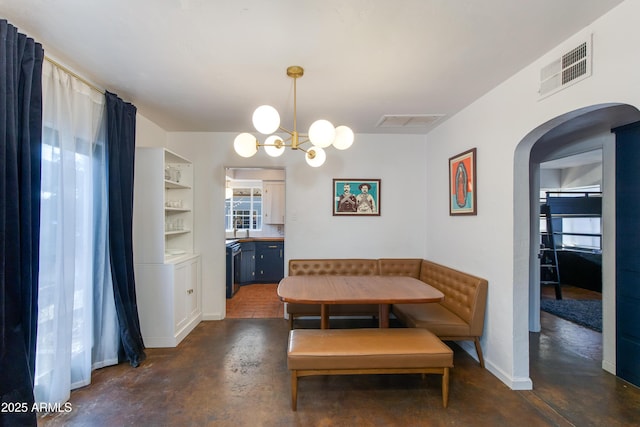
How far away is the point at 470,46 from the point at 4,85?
2807 mm

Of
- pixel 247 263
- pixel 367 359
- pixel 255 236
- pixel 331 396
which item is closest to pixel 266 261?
pixel 247 263

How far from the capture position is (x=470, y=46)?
1.88 meters

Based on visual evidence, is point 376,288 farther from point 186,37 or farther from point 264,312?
point 186,37

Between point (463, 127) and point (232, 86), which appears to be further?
point (463, 127)

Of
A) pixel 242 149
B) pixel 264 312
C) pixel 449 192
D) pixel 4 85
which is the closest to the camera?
pixel 4 85

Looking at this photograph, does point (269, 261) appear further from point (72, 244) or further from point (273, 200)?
point (72, 244)

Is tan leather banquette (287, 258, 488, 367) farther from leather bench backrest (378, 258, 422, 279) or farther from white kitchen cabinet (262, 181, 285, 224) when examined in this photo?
white kitchen cabinet (262, 181, 285, 224)

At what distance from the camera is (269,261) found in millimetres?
5816

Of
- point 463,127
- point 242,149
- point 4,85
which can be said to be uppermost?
point 463,127

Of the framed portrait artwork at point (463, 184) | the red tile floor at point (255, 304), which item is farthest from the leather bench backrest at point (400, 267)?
the red tile floor at point (255, 304)

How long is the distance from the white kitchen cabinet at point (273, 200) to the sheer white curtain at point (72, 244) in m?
3.65

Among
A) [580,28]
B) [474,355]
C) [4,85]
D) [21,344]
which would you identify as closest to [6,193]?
[4,85]

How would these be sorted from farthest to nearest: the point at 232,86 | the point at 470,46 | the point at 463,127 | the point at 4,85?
the point at 463,127 < the point at 232,86 < the point at 470,46 < the point at 4,85

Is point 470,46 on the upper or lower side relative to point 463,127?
upper
